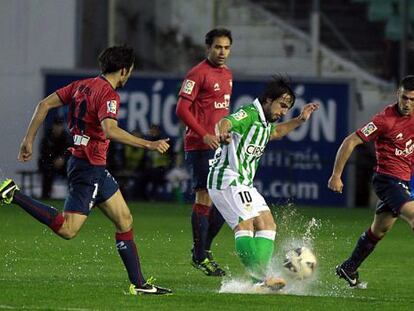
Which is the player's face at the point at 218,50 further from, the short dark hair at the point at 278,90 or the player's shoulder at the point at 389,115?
the short dark hair at the point at 278,90

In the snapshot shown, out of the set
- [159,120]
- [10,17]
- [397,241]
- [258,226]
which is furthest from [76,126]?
[10,17]

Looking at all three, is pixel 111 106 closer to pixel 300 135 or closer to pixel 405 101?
pixel 405 101

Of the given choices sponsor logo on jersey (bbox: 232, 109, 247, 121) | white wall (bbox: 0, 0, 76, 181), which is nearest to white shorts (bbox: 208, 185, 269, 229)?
sponsor logo on jersey (bbox: 232, 109, 247, 121)

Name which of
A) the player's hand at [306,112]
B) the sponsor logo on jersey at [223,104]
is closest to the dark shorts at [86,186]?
the player's hand at [306,112]

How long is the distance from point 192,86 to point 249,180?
229 centimetres

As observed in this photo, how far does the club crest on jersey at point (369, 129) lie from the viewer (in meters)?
12.5

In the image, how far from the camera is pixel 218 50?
46.1 ft

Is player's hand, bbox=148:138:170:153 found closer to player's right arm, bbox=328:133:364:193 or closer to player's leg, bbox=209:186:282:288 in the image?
player's leg, bbox=209:186:282:288

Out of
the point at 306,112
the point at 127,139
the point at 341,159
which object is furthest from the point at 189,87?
the point at 127,139

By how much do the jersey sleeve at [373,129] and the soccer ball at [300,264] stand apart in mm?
1225

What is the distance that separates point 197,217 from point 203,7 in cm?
1852

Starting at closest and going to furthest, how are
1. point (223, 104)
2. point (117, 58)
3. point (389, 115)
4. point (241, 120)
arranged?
point (117, 58), point (241, 120), point (389, 115), point (223, 104)

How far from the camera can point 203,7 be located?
105 ft

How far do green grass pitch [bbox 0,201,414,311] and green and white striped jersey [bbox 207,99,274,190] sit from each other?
0.92 metres
